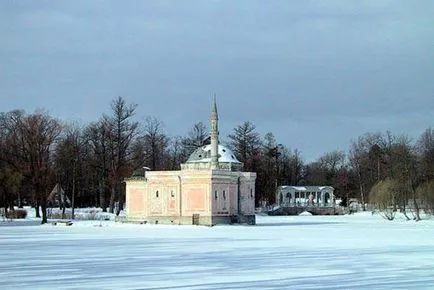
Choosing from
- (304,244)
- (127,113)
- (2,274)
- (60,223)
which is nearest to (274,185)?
(127,113)

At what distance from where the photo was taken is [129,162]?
8588cm

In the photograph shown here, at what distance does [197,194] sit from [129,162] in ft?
67.9

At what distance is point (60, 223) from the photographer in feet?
219

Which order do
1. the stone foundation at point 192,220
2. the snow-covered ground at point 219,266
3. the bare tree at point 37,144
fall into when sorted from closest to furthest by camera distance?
the snow-covered ground at point 219,266 < the stone foundation at point 192,220 < the bare tree at point 37,144

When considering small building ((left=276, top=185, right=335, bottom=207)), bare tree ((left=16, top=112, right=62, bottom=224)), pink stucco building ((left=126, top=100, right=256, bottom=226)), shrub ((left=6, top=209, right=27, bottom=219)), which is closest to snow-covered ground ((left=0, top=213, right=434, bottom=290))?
pink stucco building ((left=126, top=100, right=256, bottom=226))

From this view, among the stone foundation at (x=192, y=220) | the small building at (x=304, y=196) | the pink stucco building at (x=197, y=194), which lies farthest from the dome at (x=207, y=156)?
the small building at (x=304, y=196)

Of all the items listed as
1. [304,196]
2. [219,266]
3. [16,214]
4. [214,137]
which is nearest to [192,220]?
[214,137]

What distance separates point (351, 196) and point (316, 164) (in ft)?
65.9

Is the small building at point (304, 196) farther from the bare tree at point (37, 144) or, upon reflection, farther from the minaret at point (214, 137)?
the bare tree at point (37, 144)

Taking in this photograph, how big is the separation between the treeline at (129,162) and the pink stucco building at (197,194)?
9.80 metres

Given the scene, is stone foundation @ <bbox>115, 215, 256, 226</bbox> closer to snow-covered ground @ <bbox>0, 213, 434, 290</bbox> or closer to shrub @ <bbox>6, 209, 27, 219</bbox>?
shrub @ <bbox>6, 209, 27, 219</bbox>

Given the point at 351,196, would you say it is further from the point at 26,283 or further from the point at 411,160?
the point at 26,283

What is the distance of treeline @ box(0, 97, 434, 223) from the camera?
7288cm

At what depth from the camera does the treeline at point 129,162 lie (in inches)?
2869
